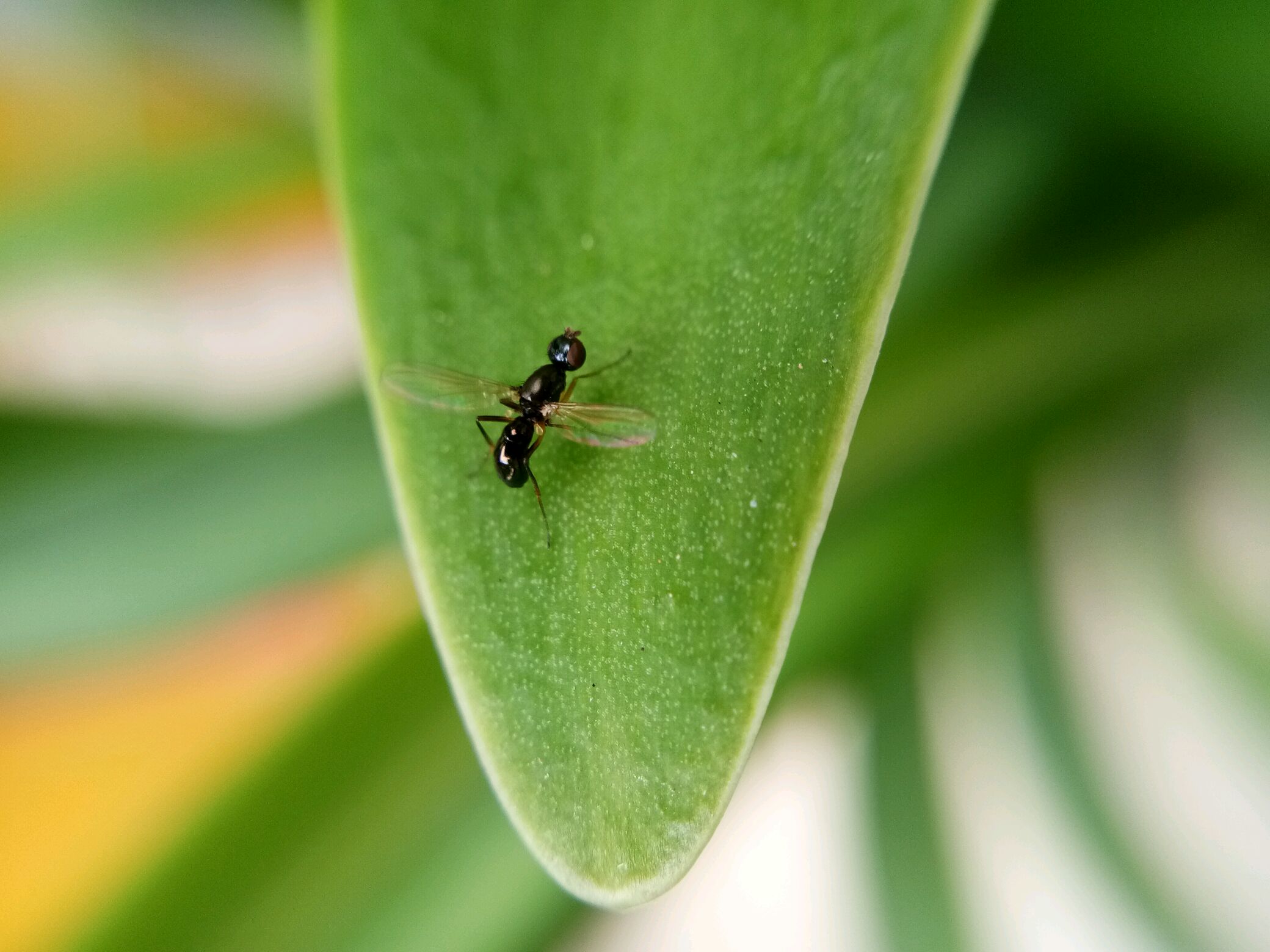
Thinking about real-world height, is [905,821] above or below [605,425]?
below

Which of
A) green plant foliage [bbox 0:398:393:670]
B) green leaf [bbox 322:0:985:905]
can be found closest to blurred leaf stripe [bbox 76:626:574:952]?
green plant foliage [bbox 0:398:393:670]

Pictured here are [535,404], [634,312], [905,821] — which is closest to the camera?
[634,312]

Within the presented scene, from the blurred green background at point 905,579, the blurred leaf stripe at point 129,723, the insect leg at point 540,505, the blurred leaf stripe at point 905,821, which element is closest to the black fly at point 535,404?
the insect leg at point 540,505

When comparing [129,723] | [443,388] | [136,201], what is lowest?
[129,723]

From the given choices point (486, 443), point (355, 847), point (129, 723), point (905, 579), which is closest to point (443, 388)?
point (486, 443)

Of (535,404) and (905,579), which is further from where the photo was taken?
(905,579)

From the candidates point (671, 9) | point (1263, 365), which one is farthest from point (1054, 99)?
point (671, 9)

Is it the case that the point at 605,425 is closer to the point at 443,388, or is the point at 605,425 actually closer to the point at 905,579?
the point at 443,388

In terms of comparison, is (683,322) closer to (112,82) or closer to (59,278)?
(59,278)
